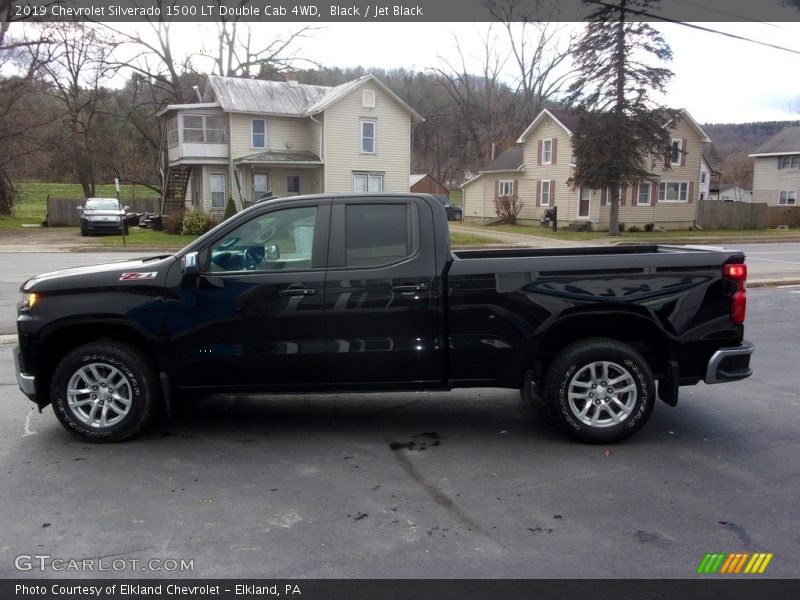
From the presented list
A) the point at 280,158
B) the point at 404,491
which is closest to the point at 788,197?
the point at 280,158

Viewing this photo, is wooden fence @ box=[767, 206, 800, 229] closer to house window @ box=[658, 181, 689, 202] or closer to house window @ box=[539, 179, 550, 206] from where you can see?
house window @ box=[658, 181, 689, 202]

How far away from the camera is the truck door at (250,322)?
5.09 metres

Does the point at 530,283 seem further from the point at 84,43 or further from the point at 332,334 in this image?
the point at 84,43

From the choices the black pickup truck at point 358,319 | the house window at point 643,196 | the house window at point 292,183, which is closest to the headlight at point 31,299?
the black pickup truck at point 358,319

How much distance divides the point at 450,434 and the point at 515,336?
101cm

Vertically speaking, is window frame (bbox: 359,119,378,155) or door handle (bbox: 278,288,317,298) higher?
window frame (bbox: 359,119,378,155)

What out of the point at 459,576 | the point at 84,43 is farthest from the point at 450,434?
the point at 84,43

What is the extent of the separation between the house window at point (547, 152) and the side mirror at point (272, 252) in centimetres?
3803

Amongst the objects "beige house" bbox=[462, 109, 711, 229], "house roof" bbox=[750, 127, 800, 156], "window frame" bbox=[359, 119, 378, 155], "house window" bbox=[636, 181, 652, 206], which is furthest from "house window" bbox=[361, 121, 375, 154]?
"house roof" bbox=[750, 127, 800, 156]

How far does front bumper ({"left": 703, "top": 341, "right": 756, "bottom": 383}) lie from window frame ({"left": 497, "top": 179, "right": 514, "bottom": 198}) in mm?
40472

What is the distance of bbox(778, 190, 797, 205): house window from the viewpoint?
52406 millimetres

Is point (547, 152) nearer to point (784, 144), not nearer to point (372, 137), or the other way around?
point (372, 137)

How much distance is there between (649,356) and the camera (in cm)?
557

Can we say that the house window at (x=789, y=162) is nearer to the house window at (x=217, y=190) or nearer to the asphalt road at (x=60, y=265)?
the asphalt road at (x=60, y=265)
